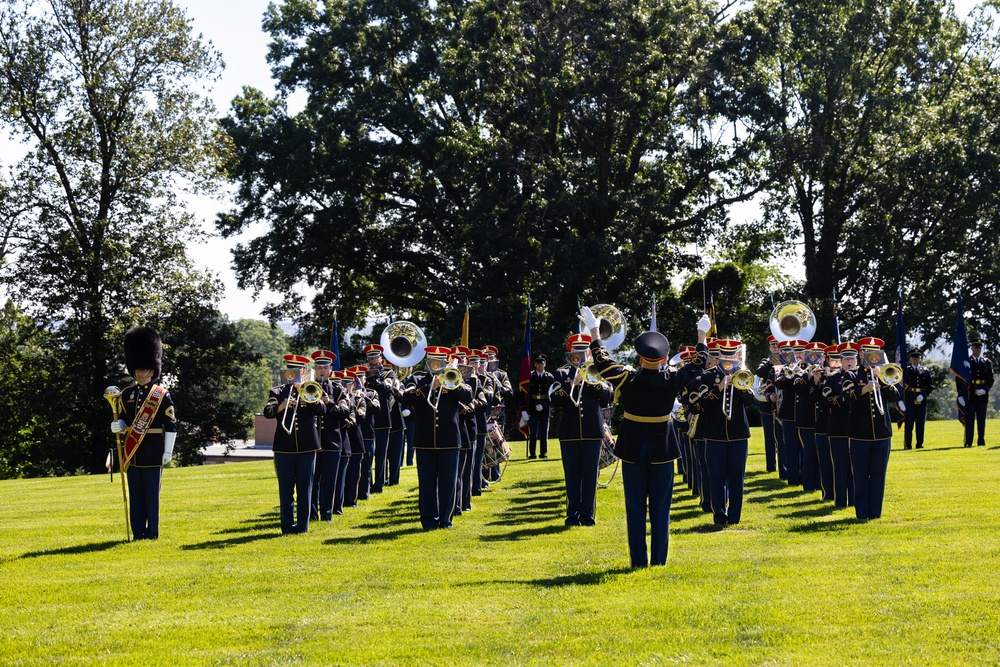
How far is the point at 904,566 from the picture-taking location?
10.4m

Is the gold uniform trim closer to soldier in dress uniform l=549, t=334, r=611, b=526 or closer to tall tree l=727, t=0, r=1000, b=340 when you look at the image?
soldier in dress uniform l=549, t=334, r=611, b=526

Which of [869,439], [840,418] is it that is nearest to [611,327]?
[840,418]

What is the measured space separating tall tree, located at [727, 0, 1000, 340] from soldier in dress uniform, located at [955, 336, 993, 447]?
578 inches

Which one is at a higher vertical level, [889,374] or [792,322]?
[792,322]

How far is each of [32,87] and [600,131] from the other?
58.5 feet

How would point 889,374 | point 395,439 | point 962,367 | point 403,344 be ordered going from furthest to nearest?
point 962,367 < point 395,439 < point 403,344 < point 889,374

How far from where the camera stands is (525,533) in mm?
13656

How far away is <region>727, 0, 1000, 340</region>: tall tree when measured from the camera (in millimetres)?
38719

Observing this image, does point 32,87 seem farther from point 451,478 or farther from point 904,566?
point 904,566

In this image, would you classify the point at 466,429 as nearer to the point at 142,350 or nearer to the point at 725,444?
the point at 725,444

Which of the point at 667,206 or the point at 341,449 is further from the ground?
the point at 667,206

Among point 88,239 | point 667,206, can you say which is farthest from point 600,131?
point 88,239

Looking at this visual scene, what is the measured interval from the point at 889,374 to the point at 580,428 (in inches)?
144

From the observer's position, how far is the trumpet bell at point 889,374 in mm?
13852
